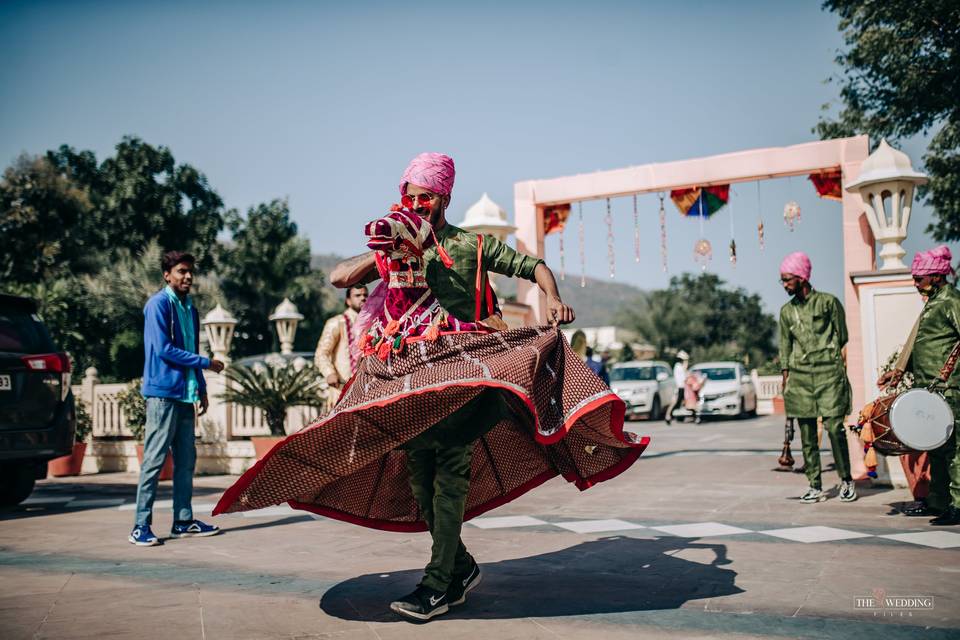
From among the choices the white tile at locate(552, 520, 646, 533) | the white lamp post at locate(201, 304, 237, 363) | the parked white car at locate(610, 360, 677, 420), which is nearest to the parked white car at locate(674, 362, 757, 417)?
the parked white car at locate(610, 360, 677, 420)

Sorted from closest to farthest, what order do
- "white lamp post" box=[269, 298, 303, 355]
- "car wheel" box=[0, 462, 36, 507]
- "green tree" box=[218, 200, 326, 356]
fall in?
1. "car wheel" box=[0, 462, 36, 507]
2. "white lamp post" box=[269, 298, 303, 355]
3. "green tree" box=[218, 200, 326, 356]

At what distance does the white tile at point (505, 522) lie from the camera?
20.1 feet

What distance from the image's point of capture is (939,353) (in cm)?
588

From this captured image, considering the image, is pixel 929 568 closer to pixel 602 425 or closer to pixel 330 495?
pixel 602 425

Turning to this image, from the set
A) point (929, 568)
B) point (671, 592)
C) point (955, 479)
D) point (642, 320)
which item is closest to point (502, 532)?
point (671, 592)

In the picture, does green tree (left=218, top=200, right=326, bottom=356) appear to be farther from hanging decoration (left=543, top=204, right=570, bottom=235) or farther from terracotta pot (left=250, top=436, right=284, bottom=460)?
terracotta pot (left=250, top=436, right=284, bottom=460)

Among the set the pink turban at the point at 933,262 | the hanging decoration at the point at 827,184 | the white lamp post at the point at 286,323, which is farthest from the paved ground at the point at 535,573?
the white lamp post at the point at 286,323

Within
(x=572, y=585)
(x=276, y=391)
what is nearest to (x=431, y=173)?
(x=572, y=585)

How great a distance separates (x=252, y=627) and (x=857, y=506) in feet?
16.7

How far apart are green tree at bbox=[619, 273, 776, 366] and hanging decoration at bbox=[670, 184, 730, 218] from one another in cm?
3307

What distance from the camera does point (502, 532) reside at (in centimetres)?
584

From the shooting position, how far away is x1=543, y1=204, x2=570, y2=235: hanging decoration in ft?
44.5

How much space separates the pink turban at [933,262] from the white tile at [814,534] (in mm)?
1929

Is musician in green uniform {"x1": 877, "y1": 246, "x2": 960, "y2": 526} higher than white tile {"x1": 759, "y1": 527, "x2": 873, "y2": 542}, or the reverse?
musician in green uniform {"x1": 877, "y1": 246, "x2": 960, "y2": 526}
